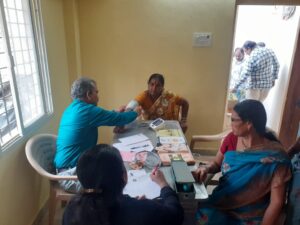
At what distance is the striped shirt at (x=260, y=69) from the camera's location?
135 inches

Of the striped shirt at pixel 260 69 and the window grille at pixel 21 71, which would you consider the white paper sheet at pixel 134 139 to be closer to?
the window grille at pixel 21 71

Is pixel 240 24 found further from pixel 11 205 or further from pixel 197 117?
pixel 11 205

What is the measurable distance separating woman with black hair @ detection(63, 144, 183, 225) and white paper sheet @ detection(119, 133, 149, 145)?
840 millimetres

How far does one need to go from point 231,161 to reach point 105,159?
0.81 m

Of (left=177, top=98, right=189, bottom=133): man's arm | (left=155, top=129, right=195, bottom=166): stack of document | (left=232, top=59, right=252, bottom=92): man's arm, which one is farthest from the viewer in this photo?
(left=232, top=59, right=252, bottom=92): man's arm

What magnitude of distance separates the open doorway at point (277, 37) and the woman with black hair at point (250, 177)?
177 cm

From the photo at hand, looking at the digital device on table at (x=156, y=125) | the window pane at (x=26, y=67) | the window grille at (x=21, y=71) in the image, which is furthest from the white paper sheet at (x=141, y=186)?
the window pane at (x=26, y=67)

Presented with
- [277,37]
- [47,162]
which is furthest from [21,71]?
[277,37]

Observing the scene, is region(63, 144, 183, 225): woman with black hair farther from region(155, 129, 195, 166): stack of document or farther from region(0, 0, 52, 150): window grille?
region(0, 0, 52, 150): window grille

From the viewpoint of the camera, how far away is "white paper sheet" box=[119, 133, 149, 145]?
1728mm

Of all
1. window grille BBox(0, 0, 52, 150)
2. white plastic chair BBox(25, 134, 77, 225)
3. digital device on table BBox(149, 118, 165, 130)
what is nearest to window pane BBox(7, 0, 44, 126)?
window grille BBox(0, 0, 52, 150)

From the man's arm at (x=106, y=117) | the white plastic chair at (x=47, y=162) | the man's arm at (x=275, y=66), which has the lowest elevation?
the white plastic chair at (x=47, y=162)

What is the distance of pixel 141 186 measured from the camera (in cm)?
121

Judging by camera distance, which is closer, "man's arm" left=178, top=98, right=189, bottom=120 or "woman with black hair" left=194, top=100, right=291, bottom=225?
"woman with black hair" left=194, top=100, right=291, bottom=225
